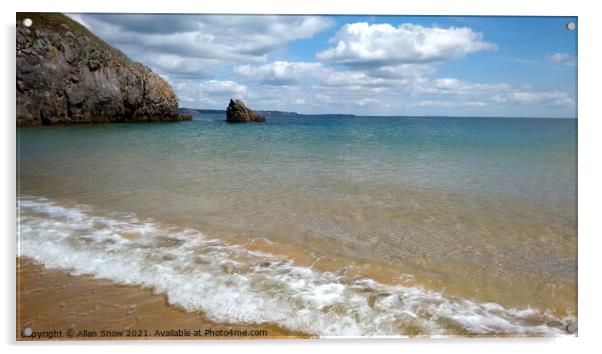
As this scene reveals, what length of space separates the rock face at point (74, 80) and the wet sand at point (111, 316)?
211 cm

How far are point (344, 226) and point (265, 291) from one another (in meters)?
1.58

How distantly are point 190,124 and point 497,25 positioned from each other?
696 centimetres

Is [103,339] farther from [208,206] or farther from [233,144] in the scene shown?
[233,144]

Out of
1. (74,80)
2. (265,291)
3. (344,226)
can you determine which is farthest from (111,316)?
(74,80)

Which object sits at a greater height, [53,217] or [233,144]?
Result: [233,144]

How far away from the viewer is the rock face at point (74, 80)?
17.7 feet

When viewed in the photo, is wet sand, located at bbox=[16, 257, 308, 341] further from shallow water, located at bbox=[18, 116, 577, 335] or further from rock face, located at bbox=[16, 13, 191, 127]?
rock face, located at bbox=[16, 13, 191, 127]

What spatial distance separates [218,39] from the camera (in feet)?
14.9

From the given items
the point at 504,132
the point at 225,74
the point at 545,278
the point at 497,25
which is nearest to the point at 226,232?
the point at 225,74

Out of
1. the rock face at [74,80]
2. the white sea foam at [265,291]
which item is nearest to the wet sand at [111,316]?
the white sea foam at [265,291]

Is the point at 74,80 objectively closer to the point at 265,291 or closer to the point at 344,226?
the point at 344,226

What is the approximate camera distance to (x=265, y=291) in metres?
3.47

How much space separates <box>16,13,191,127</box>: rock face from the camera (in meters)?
5.39

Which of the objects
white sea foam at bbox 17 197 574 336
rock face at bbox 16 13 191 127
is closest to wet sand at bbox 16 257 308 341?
white sea foam at bbox 17 197 574 336
